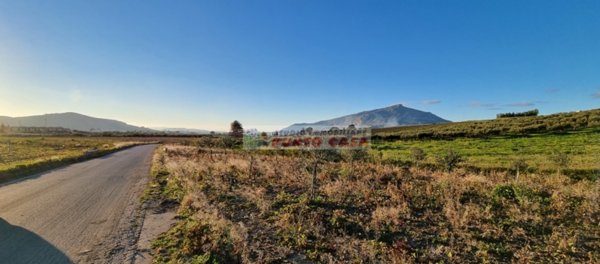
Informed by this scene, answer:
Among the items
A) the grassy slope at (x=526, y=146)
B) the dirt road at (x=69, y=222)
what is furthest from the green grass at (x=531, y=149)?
the dirt road at (x=69, y=222)

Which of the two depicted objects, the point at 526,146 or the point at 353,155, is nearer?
the point at 353,155

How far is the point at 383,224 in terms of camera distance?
308 inches

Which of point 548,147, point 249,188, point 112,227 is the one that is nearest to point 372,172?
point 249,188

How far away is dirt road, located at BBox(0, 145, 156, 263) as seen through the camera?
617 cm

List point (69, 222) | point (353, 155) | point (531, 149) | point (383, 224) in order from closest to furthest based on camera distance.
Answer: point (383, 224)
point (69, 222)
point (353, 155)
point (531, 149)

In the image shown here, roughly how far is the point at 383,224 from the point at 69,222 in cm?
974

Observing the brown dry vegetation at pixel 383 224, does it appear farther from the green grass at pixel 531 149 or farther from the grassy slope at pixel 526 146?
the green grass at pixel 531 149

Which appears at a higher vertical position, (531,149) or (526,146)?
(526,146)

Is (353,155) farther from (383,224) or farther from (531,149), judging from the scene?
(531,149)

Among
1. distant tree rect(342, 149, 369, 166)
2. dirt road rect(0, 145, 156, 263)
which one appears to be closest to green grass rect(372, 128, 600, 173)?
distant tree rect(342, 149, 369, 166)

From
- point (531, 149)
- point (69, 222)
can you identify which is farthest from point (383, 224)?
point (531, 149)

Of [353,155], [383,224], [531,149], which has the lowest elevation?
[383,224]

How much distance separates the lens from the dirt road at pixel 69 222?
617 centimetres

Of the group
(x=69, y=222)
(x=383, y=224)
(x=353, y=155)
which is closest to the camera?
(x=383, y=224)
